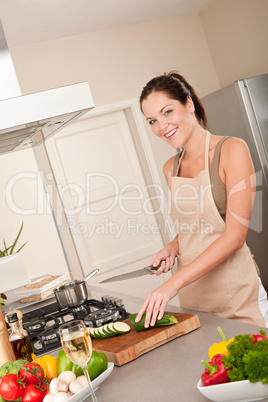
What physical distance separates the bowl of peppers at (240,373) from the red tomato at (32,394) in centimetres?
39

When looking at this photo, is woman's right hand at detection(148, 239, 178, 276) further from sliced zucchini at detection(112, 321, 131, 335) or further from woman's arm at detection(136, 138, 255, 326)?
sliced zucchini at detection(112, 321, 131, 335)

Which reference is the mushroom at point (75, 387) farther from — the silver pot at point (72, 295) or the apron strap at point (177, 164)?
the apron strap at point (177, 164)

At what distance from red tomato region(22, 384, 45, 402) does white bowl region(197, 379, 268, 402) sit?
39cm

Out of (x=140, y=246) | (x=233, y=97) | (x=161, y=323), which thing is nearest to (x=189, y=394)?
(x=161, y=323)

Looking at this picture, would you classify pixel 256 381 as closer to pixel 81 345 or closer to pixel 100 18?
pixel 81 345

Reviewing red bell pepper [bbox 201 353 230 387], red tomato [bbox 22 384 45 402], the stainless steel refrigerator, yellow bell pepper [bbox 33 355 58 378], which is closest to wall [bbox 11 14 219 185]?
the stainless steel refrigerator

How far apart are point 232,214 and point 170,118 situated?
1.64 feet

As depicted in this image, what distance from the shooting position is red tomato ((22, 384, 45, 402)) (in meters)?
1.16

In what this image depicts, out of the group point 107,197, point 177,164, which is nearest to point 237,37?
point 107,197

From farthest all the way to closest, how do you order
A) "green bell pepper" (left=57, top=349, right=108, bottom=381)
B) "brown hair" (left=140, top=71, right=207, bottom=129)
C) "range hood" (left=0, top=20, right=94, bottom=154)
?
"brown hair" (left=140, top=71, right=207, bottom=129)
"range hood" (left=0, top=20, right=94, bottom=154)
"green bell pepper" (left=57, top=349, right=108, bottom=381)

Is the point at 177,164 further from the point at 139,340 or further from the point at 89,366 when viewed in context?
the point at 89,366

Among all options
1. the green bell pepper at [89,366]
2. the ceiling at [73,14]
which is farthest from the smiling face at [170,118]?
the ceiling at [73,14]

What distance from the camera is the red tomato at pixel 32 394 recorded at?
45.8 inches

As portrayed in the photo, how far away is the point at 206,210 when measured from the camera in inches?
77.8
